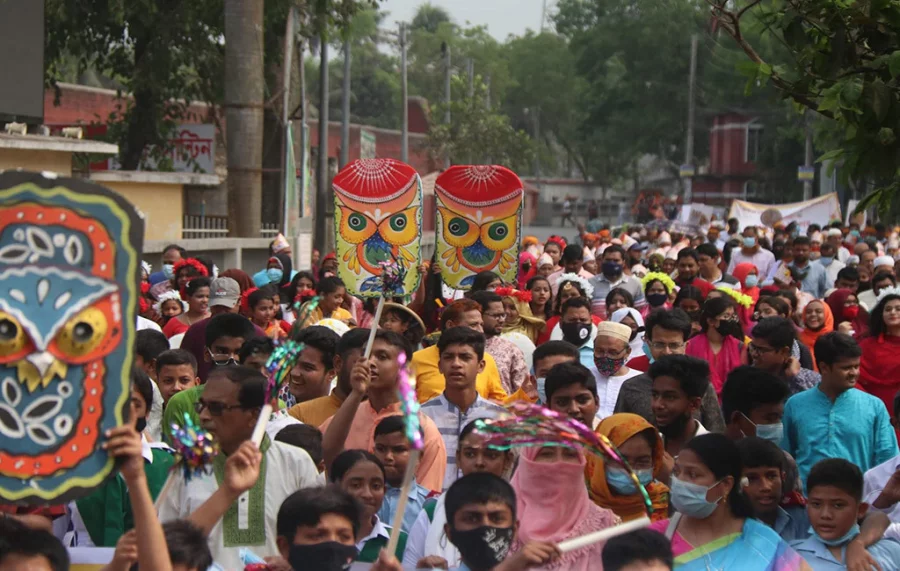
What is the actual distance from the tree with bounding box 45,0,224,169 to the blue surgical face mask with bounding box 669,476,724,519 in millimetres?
18640

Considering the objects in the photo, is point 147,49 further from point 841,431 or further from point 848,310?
point 841,431

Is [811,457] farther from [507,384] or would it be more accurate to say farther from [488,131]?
[488,131]

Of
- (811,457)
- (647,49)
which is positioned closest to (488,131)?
(647,49)

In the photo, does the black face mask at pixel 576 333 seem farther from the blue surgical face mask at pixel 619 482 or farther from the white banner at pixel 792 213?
the white banner at pixel 792 213

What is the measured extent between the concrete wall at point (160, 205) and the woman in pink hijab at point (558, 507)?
17.1 m

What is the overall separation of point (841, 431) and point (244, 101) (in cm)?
1228

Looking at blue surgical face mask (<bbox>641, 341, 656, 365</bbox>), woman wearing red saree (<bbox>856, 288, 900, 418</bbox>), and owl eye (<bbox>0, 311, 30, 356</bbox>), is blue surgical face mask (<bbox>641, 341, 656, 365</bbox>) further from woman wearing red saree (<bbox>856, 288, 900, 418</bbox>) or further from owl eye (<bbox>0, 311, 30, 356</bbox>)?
owl eye (<bbox>0, 311, 30, 356</bbox>)

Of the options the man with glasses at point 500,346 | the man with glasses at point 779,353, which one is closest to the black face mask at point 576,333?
the man with glasses at point 500,346

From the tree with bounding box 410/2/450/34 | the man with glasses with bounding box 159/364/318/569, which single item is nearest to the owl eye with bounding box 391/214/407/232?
the man with glasses with bounding box 159/364/318/569

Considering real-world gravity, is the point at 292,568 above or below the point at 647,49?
below

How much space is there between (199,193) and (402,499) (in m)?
23.1

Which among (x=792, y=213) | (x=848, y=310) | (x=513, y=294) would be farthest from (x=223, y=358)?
(x=792, y=213)

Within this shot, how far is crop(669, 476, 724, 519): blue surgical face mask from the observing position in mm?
4848

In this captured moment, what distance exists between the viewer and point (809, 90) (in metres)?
5.72
